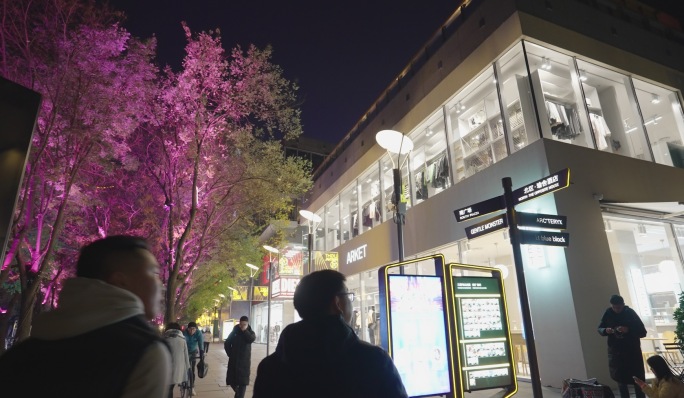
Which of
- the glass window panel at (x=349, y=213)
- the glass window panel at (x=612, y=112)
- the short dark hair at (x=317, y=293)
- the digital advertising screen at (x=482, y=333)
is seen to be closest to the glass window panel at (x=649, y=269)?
the glass window panel at (x=612, y=112)

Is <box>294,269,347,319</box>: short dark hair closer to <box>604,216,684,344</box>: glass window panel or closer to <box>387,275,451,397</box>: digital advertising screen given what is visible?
<box>387,275,451,397</box>: digital advertising screen

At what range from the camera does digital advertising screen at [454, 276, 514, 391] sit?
15.0 feet

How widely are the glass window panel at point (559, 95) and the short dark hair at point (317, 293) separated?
30.3ft

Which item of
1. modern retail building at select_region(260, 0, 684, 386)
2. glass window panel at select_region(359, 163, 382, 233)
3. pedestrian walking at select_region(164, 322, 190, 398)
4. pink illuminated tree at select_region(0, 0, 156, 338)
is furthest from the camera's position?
glass window panel at select_region(359, 163, 382, 233)

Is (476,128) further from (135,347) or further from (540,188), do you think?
(135,347)

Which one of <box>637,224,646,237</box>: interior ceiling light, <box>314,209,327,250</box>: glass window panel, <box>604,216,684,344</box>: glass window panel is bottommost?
<box>604,216,684,344</box>: glass window panel

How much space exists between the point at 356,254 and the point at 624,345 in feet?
40.8

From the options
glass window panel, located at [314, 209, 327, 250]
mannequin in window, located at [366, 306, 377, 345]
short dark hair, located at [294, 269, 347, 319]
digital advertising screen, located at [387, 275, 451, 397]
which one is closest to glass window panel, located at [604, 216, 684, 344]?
digital advertising screen, located at [387, 275, 451, 397]

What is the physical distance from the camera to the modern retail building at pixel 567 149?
8.33 metres

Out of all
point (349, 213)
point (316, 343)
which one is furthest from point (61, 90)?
point (349, 213)

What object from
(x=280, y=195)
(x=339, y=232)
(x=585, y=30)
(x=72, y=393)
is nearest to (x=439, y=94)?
(x=585, y=30)

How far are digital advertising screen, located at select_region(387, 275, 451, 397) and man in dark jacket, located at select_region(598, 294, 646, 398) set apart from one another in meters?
3.65

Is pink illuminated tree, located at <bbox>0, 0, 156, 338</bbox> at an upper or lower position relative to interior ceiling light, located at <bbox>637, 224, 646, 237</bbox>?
upper

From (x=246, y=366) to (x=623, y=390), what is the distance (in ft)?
→ 22.1
